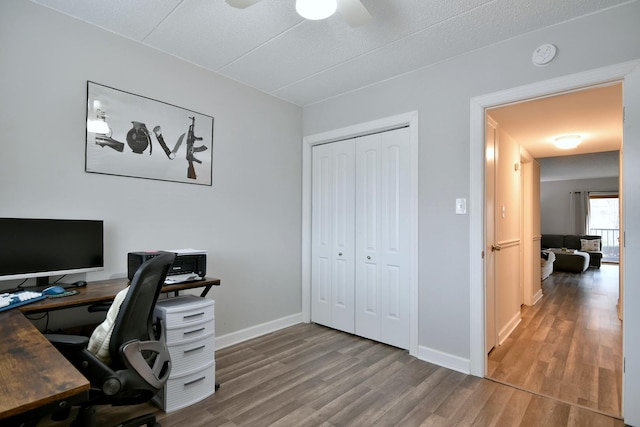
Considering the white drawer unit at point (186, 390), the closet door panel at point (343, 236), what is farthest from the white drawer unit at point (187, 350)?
the closet door panel at point (343, 236)

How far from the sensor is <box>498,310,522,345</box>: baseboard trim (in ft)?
11.1

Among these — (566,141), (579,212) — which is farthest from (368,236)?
(579,212)

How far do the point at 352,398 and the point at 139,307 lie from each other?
1529 millimetres

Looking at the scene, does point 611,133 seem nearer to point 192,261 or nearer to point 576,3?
point 576,3

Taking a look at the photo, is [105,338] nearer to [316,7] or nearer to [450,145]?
[316,7]

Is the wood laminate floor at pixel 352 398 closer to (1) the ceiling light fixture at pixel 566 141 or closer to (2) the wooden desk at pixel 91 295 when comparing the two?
(2) the wooden desk at pixel 91 295

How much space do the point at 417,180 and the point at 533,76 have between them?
113 cm

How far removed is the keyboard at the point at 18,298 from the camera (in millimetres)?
1674

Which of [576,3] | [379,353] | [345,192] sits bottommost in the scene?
[379,353]

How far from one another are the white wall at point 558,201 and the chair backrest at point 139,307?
1158cm

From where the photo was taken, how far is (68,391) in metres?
0.92

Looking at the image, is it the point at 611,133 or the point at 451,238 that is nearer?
the point at 451,238

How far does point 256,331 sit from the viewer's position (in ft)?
11.3

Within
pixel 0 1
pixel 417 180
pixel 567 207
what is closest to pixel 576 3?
pixel 417 180
